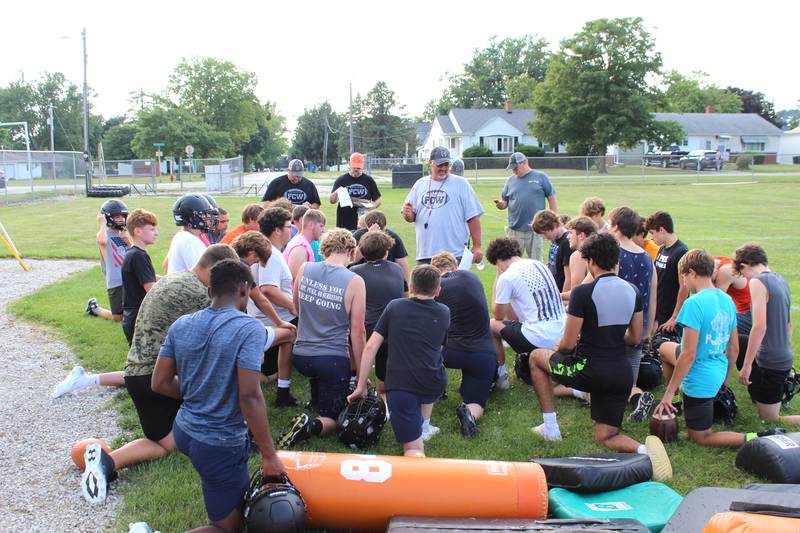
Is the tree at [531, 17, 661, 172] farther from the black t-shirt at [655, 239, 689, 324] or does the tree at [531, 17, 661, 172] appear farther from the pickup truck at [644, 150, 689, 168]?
the black t-shirt at [655, 239, 689, 324]

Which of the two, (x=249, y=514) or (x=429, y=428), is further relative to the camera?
(x=429, y=428)

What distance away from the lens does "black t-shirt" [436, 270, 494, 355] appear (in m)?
5.68

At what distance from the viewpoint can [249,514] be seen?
3.61 meters

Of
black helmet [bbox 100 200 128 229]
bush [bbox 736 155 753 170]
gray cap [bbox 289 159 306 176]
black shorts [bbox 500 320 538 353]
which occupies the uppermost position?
bush [bbox 736 155 753 170]

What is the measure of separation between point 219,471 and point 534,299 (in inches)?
138

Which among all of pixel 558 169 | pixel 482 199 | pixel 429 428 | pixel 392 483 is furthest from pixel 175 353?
pixel 558 169

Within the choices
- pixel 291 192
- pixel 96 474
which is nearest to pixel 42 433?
pixel 96 474

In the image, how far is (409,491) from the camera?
3885 millimetres

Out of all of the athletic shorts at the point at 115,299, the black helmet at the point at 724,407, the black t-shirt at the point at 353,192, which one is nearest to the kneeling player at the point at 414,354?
the black helmet at the point at 724,407

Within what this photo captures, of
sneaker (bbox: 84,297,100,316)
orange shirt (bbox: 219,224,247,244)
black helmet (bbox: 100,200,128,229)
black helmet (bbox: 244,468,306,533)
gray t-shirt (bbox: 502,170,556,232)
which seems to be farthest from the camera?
gray t-shirt (bbox: 502,170,556,232)

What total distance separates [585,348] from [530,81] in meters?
93.9

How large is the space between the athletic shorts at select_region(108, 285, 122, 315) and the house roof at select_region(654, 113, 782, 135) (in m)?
83.4

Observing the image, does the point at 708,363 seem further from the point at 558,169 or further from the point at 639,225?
the point at 558,169

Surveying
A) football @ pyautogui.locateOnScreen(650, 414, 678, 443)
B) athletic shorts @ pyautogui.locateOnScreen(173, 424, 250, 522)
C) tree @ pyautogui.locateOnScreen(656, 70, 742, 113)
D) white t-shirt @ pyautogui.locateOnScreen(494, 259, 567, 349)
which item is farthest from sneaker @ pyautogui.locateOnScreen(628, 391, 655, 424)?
tree @ pyautogui.locateOnScreen(656, 70, 742, 113)
